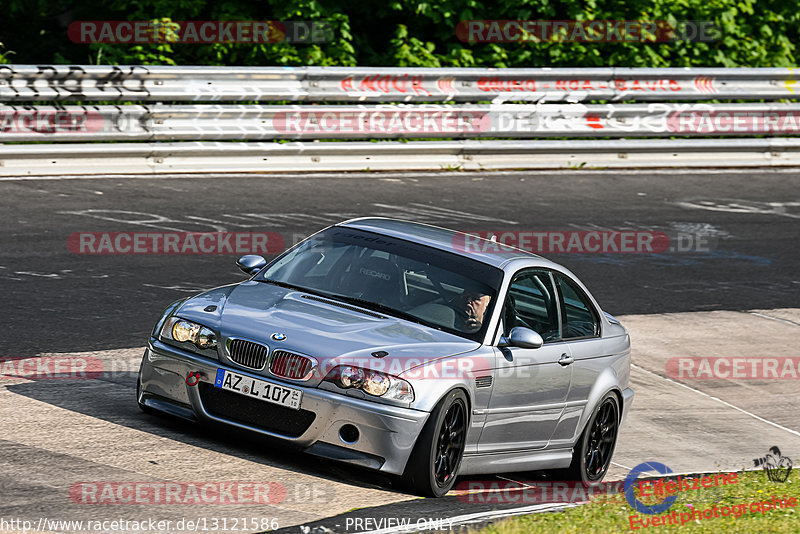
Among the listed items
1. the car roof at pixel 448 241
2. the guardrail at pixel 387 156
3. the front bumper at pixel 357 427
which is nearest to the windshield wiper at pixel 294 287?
the car roof at pixel 448 241

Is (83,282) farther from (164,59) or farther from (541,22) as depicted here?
(541,22)

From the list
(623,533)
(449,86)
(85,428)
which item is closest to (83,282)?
(85,428)

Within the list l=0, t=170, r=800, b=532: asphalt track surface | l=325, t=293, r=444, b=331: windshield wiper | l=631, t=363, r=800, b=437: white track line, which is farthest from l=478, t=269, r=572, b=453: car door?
l=631, t=363, r=800, b=437: white track line

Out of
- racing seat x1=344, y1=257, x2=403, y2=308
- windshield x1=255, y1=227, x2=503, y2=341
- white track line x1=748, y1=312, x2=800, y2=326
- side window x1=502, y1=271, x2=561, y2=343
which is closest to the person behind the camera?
windshield x1=255, y1=227, x2=503, y2=341

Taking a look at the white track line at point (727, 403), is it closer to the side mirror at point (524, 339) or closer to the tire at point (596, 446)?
the tire at point (596, 446)

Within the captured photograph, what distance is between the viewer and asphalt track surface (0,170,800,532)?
22.8 feet

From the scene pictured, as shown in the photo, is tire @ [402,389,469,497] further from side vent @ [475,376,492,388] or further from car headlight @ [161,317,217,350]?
car headlight @ [161,317,217,350]

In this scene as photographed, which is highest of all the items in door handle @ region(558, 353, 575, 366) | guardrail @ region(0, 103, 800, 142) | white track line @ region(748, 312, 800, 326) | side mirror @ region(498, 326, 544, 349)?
guardrail @ region(0, 103, 800, 142)

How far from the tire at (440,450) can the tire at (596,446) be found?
1406mm

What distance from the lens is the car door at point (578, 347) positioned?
328 inches

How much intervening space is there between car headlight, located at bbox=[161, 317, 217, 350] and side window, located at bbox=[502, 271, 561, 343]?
5.95 feet

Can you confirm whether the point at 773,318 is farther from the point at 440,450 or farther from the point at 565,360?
the point at 440,450

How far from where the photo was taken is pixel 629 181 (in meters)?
19.1

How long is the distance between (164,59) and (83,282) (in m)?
9.13
